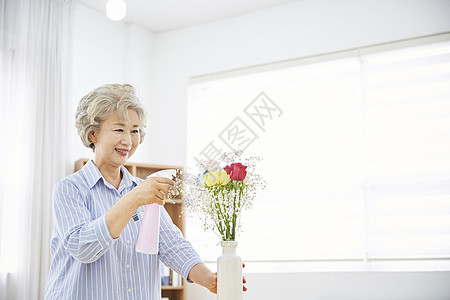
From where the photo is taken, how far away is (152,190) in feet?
4.91

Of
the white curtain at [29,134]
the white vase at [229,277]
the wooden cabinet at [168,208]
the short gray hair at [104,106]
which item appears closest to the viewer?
the white vase at [229,277]

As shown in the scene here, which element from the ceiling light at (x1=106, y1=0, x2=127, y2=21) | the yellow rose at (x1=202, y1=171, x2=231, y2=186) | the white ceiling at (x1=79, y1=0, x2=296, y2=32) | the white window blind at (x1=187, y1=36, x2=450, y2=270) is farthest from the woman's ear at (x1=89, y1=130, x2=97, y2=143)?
the white ceiling at (x1=79, y1=0, x2=296, y2=32)

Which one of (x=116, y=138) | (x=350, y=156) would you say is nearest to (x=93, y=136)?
(x=116, y=138)

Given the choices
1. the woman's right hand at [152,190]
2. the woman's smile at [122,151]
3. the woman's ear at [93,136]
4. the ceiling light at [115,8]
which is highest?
the ceiling light at [115,8]

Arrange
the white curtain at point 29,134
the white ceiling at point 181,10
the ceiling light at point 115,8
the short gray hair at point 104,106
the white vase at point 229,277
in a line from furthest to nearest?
the white ceiling at point 181,10 → the white curtain at point 29,134 → the ceiling light at point 115,8 → the short gray hair at point 104,106 → the white vase at point 229,277

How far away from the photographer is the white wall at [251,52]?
3549 millimetres

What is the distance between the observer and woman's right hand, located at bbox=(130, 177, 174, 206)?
1487 millimetres

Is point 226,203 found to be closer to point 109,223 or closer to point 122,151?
point 109,223

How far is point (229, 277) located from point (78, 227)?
19.0 inches

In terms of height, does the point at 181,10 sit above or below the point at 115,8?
above

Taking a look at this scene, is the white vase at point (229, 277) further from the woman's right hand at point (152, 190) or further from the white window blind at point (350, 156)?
the white window blind at point (350, 156)

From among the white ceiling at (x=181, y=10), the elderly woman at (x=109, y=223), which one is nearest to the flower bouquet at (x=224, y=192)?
the elderly woman at (x=109, y=223)

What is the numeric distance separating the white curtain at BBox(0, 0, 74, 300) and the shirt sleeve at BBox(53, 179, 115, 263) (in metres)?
1.89

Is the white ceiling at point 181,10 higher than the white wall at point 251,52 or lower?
higher
